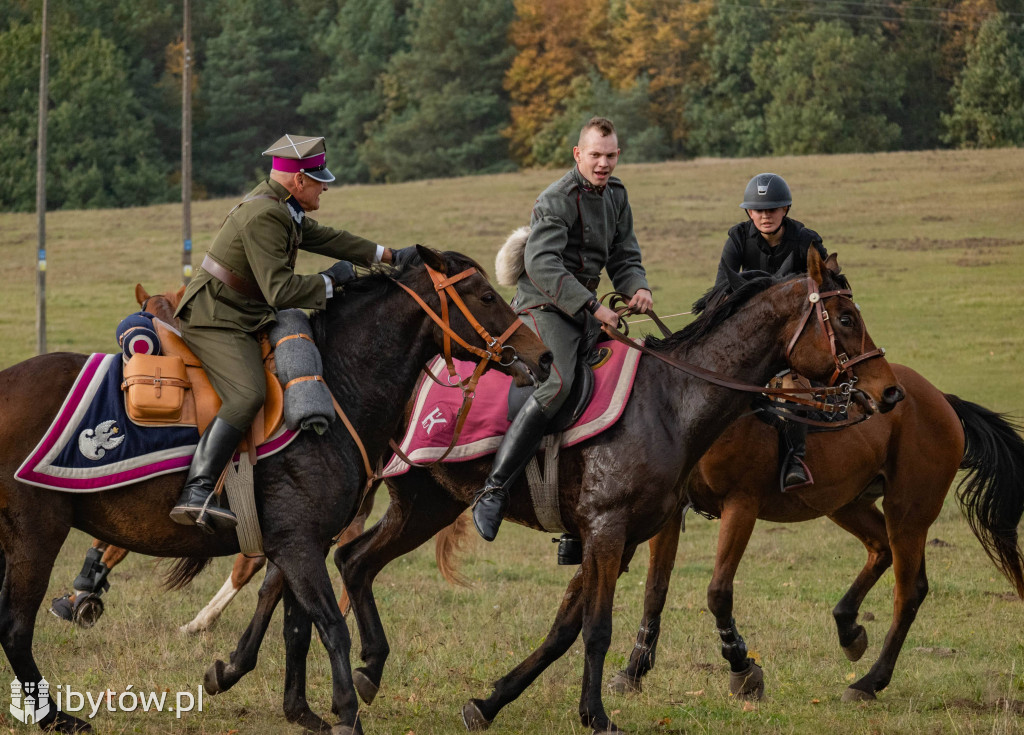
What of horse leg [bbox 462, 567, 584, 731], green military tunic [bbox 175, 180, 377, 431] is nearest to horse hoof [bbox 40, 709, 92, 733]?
green military tunic [bbox 175, 180, 377, 431]

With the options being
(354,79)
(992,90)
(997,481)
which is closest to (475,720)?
(997,481)

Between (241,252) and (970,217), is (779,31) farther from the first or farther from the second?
(241,252)

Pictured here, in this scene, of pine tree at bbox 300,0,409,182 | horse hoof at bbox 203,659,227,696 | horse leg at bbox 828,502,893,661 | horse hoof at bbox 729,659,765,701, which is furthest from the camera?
pine tree at bbox 300,0,409,182

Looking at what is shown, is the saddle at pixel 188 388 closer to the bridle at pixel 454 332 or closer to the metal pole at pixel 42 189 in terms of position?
the bridle at pixel 454 332

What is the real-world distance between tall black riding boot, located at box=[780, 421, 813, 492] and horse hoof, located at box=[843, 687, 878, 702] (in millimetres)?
1390

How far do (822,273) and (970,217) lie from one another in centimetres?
3397

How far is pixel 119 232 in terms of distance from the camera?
43594 millimetres

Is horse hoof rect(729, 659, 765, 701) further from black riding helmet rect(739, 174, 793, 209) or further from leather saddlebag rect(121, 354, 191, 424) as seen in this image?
leather saddlebag rect(121, 354, 191, 424)

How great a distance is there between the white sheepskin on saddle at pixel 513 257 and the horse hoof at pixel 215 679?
9.28 ft

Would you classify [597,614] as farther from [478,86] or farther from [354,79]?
[354,79]

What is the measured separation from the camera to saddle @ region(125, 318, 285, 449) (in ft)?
18.7

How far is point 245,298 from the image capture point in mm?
6000

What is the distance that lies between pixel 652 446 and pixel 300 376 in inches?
79.0

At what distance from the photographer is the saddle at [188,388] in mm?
5703
